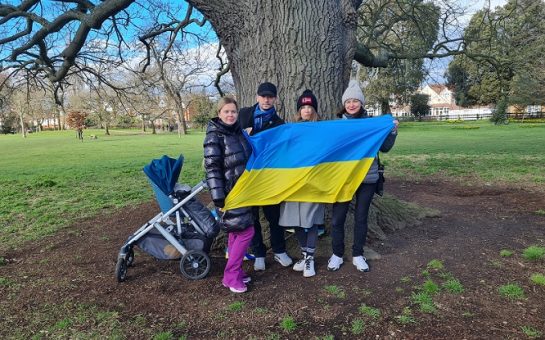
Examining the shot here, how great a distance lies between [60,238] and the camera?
6.23 meters

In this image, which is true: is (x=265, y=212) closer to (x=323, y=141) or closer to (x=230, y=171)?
(x=230, y=171)

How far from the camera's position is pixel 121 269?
4.25 m

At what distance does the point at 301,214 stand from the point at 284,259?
1.92 feet

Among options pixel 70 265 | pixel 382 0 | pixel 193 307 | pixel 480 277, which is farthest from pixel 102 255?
pixel 382 0

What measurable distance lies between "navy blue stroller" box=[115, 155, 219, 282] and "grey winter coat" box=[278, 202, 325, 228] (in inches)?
28.8

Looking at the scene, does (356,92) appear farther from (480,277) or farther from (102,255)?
(102,255)

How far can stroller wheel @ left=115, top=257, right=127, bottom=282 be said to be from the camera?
4223 mm

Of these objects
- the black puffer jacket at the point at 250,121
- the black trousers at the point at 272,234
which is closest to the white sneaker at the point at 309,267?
the black trousers at the point at 272,234

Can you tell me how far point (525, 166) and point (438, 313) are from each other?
10318mm

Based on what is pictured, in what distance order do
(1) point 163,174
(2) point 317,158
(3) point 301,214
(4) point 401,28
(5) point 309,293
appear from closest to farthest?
1. (5) point 309,293
2. (1) point 163,174
3. (3) point 301,214
4. (2) point 317,158
5. (4) point 401,28

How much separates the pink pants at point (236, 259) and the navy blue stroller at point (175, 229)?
350 mm

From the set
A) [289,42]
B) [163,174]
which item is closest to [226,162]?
[163,174]

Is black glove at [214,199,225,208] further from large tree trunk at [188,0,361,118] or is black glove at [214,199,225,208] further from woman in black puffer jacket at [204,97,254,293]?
large tree trunk at [188,0,361,118]

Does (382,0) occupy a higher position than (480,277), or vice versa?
(382,0)
